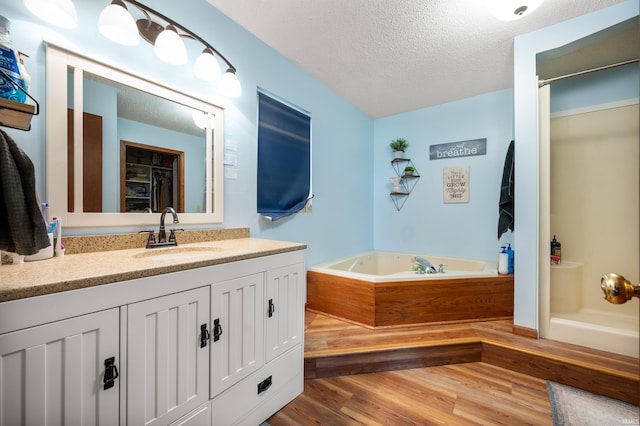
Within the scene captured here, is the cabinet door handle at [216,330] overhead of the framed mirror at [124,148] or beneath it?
beneath

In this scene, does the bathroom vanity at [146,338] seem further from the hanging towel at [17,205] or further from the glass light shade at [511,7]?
the glass light shade at [511,7]

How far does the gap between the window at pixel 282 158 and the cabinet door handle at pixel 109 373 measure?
52.4 inches

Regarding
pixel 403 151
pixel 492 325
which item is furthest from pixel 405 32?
pixel 492 325

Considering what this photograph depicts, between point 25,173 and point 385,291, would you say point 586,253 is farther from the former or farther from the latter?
point 25,173

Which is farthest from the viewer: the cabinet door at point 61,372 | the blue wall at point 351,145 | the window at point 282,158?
the window at point 282,158

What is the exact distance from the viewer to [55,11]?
104 cm

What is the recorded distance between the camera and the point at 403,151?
135 inches

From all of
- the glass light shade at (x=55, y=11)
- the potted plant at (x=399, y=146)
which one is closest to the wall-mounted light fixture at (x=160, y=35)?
the glass light shade at (x=55, y=11)

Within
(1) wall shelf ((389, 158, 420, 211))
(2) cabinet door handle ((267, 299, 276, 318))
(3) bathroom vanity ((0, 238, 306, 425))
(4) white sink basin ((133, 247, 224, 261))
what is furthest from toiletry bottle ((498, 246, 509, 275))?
(4) white sink basin ((133, 247, 224, 261))

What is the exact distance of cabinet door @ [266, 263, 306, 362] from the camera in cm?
137

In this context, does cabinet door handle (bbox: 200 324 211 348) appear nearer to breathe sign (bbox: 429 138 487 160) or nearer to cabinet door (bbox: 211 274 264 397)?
cabinet door (bbox: 211 274 264 397)

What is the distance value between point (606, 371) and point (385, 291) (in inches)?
53.4

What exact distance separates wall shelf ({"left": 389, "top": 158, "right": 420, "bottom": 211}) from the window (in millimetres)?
1501

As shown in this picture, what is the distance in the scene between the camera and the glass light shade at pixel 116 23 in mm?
1167
